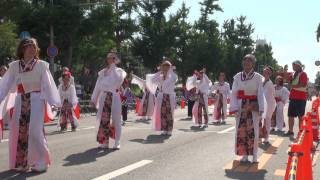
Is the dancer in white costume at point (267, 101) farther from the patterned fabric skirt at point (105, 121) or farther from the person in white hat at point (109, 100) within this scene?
the patterned fabric skirt at point (105, 121)

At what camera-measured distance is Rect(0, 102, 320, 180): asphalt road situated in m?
7.97

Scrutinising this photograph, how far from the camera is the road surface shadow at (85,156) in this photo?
358 inches

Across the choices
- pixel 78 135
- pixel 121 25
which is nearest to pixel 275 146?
pixel 78 135

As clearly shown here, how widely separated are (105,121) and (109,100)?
433 millimetres

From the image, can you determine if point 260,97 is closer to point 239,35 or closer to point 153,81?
point 153,81

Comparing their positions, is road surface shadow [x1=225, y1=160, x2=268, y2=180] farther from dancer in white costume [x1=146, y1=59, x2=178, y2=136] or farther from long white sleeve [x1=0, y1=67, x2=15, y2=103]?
dancer in white costume [x1=146, y1=59, x2=178, y2=136]

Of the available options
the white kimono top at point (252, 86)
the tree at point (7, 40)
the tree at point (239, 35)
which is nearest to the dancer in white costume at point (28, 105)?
the white kimono top at point (252, 86)

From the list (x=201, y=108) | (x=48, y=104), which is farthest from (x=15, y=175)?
(x=201, y=108)

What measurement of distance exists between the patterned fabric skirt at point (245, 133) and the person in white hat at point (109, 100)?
8.91ft

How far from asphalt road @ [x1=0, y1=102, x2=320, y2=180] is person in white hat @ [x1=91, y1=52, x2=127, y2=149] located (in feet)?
1.20

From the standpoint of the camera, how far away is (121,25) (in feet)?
149

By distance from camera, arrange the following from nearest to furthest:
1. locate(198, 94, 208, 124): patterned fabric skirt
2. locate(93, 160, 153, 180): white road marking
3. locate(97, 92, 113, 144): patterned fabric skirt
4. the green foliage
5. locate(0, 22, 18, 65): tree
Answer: locate(93, 160, 153, 180): white road marking, locate(97, 92, 113, 144): patterned fabric skirt, locate(198, 94, 208, 124): patterned fabric skirt, locate(0, 22, 18, 65): tree, the green foliage

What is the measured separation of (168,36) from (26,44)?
127 ft

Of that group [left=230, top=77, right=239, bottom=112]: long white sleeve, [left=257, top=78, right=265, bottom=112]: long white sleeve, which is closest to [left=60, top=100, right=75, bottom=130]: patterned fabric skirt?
Answer: [left=230, top=77, right=239, bottom=112]: long white sleeve
